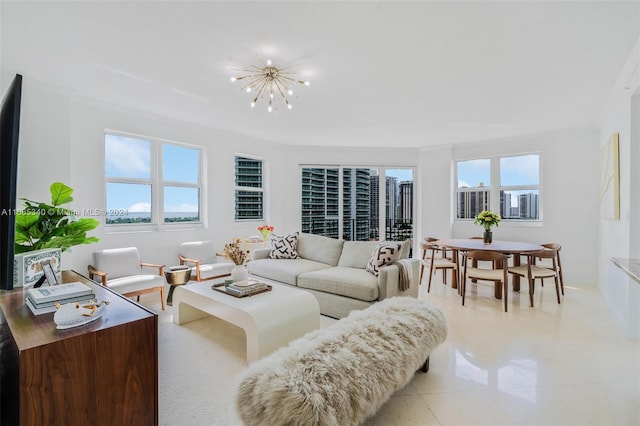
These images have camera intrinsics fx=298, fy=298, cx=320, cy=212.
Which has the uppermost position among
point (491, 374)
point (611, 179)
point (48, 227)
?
point (611, 179)

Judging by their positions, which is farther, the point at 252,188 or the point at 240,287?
the point at 252,188

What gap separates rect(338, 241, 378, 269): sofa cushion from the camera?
149 inches

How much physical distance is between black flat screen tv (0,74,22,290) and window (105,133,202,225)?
2385 millimetres

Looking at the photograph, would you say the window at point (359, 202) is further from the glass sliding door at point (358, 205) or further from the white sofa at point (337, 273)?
the white sofa at point (337, 273)

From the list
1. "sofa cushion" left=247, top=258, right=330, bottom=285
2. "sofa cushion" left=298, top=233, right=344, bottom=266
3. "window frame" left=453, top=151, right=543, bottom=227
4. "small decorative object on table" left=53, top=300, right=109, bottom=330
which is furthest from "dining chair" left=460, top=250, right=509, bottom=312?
"small decorative object on table" left=53, top=300, right=109, bottom=330

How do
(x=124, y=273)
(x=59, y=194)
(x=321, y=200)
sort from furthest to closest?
1. (x=321, y=200)
2. (x=124, y=273)
3. (x=59, y=194)

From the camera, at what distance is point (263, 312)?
241 cm

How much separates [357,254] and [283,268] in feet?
3.21

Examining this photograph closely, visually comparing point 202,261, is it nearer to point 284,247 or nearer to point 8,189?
point 284,247

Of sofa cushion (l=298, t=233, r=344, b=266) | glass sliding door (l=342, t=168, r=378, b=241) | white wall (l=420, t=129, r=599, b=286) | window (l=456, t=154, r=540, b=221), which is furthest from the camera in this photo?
glass sliding door (l=342, t=168, r=378, b=241)

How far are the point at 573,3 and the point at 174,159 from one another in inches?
191

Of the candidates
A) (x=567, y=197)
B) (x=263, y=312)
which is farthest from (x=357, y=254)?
(x=567, y=197)

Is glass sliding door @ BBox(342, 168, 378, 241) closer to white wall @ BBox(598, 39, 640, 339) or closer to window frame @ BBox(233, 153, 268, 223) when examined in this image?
window frame @ BBox(233, 153, 268, 223)

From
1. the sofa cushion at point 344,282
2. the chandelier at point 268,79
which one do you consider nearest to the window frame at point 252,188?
the chandelier at point 268,79
